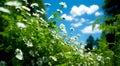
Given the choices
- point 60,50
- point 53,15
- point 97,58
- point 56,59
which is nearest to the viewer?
point 56,59

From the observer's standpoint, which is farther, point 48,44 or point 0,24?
point 48,44

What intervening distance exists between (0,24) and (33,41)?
609 mm

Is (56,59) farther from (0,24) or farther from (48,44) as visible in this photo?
(0,24)

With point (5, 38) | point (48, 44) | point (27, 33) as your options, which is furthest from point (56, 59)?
point (5, 38)

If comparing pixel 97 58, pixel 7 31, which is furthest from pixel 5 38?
pixel 97 58

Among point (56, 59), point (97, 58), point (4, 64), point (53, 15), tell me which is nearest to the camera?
point (4, 64)

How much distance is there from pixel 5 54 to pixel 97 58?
5.13 m

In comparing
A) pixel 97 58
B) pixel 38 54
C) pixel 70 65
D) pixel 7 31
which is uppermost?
pixel 7 31

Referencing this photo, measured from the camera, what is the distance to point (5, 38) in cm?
438

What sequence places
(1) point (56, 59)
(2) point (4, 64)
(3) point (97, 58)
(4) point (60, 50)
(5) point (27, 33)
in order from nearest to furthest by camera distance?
(2) point (4, 64) < (5) point (27, 33) < (1) point (56, 59) < (4) point (60, 50) < (3) point (97, 58)

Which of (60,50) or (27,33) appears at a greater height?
(27,33)

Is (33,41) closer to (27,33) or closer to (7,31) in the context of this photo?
(27,33)

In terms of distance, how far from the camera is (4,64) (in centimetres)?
420

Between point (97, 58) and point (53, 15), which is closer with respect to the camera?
point (53, 15)
